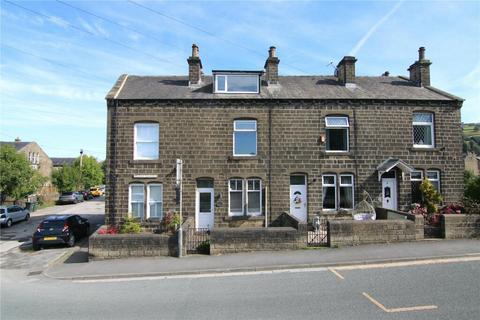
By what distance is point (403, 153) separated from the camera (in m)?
17.3

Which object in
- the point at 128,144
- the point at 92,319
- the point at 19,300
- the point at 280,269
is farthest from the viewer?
the point at 128,144

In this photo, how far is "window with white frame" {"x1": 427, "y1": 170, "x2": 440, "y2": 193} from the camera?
17.5 metres

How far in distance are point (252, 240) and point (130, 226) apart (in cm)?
635

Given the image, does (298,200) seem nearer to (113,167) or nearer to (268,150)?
(268,150)

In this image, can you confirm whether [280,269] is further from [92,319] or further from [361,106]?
[361,106]

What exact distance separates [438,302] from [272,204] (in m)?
10.3

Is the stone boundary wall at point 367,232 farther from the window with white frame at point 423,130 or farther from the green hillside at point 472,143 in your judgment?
the green hillside at point 472,143

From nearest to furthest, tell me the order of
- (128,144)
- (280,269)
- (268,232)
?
(280,269), (268,232), (128,144)

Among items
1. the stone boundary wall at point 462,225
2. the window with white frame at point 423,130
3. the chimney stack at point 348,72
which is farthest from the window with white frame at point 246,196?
the window with white frame at point 423,130

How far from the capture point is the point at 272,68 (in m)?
19.1

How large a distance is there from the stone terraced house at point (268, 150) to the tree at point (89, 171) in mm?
48902

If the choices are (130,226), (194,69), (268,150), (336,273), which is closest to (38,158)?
(194,69)

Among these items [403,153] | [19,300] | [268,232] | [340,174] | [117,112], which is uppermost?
[117,112]

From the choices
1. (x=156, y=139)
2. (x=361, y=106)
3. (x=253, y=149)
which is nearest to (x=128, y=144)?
(x=156, y=139)
